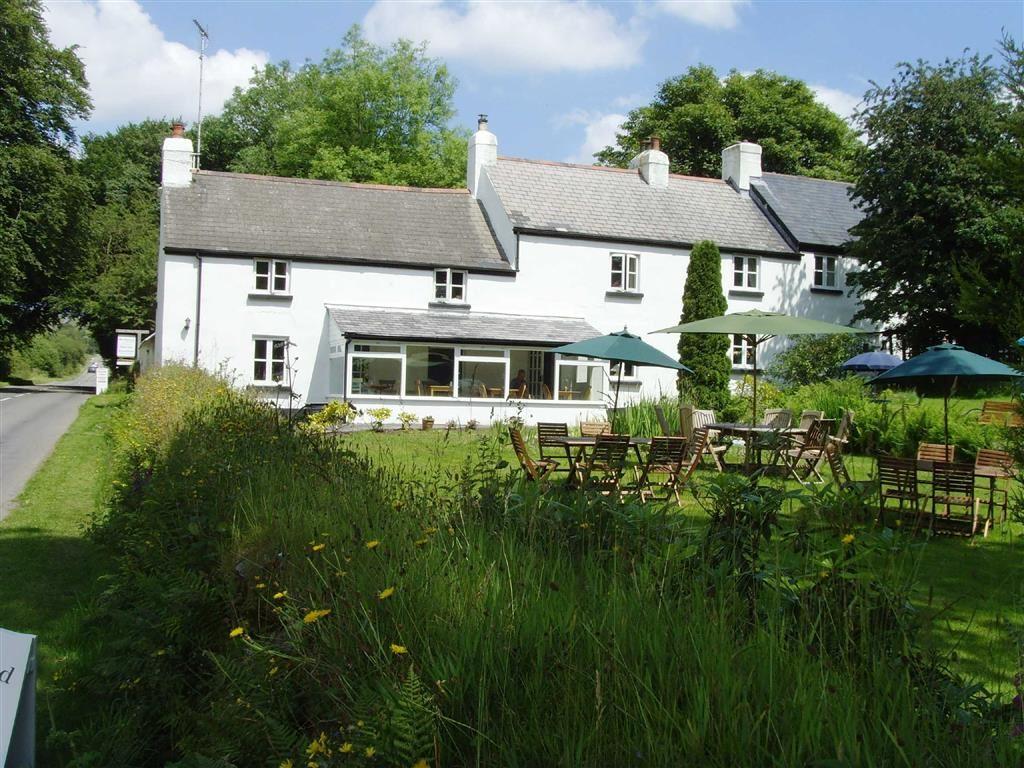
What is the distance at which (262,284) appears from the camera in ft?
93.2

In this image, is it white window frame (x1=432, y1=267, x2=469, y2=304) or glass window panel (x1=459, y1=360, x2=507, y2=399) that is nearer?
glass window panel (x1=459, y1=360, x2=507, y2=399)

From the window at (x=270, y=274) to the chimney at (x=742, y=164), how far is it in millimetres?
17326

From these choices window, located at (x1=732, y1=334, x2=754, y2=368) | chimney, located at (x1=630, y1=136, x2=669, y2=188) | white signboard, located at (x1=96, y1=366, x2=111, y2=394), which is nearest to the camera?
window, located at (x1=732, y1=334, x2=754, y2=368)

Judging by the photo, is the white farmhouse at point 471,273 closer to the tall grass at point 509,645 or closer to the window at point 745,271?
the window at point 745,271

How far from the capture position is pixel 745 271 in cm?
3247

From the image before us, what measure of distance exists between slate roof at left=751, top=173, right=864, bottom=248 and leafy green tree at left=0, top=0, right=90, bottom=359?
2788 cm

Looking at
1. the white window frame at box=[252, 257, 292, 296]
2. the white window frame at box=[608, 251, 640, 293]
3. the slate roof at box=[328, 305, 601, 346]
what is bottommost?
the slate roof at box=[328, 305, 601, 346]

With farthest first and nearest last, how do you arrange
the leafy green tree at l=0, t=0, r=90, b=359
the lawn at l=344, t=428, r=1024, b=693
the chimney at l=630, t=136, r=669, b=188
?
the leafy green tree at l=0, t=0, r=90, b=359, the chimney at l=630, t=136, r=669, b=188, the lawn at l=344, t=428, r=1024, b=693

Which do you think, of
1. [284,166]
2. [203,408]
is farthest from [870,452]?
[284,166]

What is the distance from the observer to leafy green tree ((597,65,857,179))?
44.8m

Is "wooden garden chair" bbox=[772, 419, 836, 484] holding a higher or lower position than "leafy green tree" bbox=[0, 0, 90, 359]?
lower

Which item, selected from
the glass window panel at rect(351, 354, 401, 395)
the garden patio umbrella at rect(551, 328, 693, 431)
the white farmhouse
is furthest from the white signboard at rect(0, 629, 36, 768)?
the glass window panel at rect(351, 354, 401, 395)

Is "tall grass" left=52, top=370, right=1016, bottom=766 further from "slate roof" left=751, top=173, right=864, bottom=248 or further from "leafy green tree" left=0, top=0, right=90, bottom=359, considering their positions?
"leafy green tree" left=0, top=0, right=90, bottom=359

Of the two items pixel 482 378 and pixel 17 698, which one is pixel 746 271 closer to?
pixel 482 378
